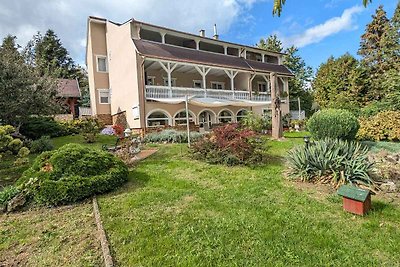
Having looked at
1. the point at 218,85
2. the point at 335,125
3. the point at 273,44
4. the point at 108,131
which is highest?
the point at 273,44

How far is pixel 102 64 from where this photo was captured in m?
24.5

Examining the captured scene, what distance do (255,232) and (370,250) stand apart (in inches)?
63.6

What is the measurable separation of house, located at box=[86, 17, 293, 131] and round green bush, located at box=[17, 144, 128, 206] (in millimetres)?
11130

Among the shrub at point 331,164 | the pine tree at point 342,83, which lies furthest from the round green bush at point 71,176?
the pine tree at point 342,83

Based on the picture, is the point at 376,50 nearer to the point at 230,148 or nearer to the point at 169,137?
the point at 169,137

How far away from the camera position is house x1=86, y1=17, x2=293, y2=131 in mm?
19203

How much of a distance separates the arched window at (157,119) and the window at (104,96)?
7.19 metres

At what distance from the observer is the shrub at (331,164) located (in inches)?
243

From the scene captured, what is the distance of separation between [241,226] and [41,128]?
17.8 metres

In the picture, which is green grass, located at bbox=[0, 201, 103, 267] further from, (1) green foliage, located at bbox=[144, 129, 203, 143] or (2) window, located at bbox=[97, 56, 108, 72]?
(2) window, located at bbox=[97, 56, 108, 72]

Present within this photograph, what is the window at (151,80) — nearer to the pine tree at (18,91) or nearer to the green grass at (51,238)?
the pine tree at (18,91)

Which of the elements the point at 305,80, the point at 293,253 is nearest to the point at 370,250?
the point at 293,253

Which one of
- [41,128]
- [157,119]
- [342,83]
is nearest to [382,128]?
[157,119]

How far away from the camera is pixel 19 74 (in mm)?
11578
